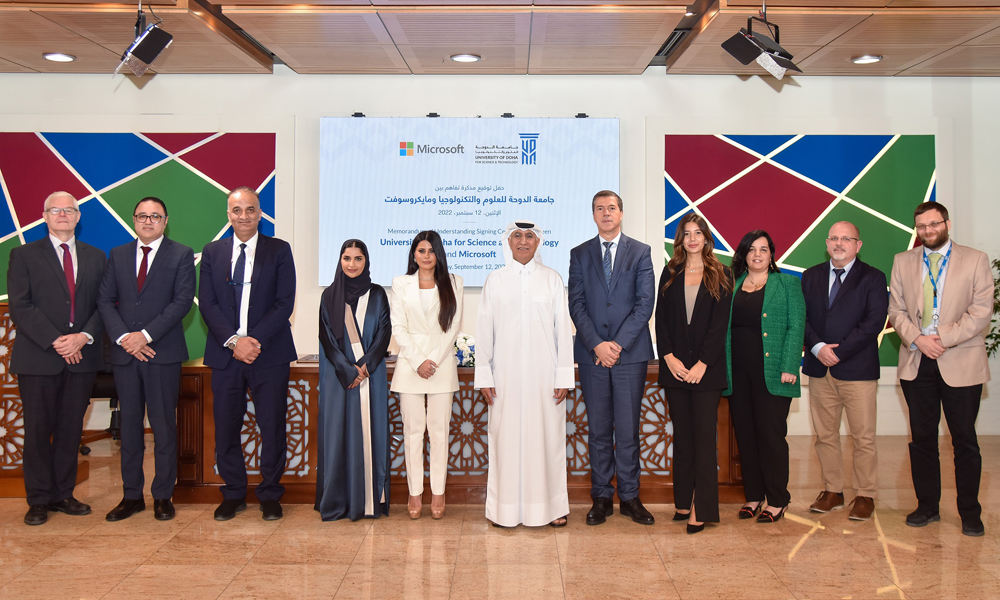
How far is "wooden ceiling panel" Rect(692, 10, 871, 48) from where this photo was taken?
194 inches

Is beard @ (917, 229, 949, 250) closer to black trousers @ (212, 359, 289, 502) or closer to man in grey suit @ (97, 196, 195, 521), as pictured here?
black trousers @ (212, 359, 289, 502)

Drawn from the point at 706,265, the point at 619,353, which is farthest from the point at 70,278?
the point at 706,265

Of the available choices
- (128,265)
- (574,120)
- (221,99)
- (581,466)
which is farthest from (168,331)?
(574,120)

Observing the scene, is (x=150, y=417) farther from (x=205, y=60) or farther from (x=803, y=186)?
(x=803, y=186)

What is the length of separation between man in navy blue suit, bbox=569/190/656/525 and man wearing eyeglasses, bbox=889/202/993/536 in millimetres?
1556

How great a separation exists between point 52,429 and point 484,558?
9.32ft

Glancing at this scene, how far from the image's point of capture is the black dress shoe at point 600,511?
406cm

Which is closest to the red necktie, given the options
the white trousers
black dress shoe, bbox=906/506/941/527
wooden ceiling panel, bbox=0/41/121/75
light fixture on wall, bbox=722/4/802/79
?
the white trousers

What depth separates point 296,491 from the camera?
4.50 meters

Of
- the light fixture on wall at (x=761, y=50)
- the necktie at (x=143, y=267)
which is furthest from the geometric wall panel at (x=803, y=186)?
the necktie at (x=143, y=267)

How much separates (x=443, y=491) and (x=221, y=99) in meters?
4.56

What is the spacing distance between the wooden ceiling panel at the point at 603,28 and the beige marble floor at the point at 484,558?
3474mm

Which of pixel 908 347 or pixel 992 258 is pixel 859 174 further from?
pixel 908 347

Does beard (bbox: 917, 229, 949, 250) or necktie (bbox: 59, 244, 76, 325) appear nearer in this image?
beard (bbox: 917, 229, 949, 250)
